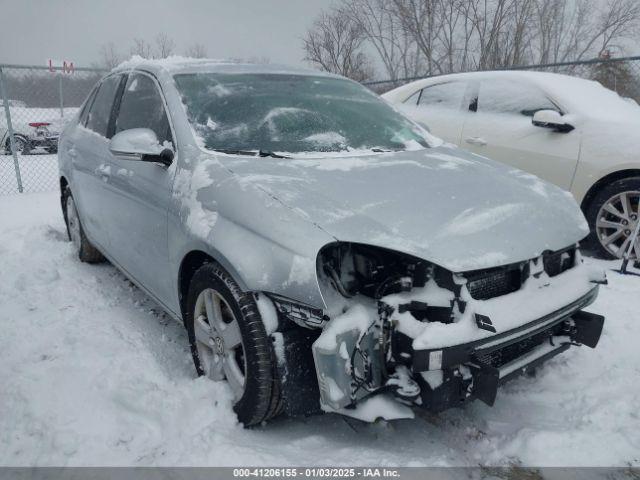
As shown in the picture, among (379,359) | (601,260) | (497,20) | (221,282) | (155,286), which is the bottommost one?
(601,260)

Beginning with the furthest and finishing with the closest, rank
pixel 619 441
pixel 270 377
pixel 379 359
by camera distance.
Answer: pixel 619 441
pixel 270 377
pixel 379 359

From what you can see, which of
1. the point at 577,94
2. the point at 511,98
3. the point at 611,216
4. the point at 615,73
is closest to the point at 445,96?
the point at 511,98

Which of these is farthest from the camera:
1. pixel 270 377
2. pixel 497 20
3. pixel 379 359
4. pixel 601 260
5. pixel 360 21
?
pixel 360 21

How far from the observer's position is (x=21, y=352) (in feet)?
9.12

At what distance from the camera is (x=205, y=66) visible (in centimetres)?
317

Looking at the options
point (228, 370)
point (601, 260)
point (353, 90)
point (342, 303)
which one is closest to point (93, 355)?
point (228, 370)

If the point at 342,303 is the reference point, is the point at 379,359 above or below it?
below

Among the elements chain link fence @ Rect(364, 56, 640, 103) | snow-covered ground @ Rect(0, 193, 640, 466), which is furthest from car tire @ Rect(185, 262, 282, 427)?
chain link fence @ Rect(364, 56, 640, 103)

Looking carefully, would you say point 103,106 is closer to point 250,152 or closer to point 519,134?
point 250,152

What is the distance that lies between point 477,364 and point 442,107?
13.8 ft

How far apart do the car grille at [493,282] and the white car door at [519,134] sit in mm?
2816

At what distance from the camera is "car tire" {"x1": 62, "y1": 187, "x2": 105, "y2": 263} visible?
4234mm

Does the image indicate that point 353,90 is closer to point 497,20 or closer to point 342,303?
point 342,303

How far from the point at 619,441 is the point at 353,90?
2617 mm
